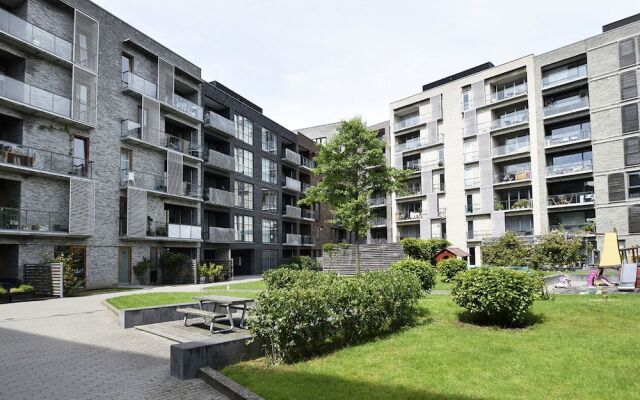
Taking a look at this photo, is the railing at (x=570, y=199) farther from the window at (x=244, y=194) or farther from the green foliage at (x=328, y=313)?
the green foliage at (x=328, y=313)

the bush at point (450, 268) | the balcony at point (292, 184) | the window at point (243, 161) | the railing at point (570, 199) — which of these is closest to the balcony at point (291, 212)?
the balcony at point (292, 184)

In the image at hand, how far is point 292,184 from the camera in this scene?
4912cm

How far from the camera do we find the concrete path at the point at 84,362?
6555 millimetres

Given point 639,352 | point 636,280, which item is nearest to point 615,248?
point 636,280

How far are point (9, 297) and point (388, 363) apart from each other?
17.7 m

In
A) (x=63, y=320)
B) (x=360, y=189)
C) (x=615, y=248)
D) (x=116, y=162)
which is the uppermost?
(x=116, y=162)

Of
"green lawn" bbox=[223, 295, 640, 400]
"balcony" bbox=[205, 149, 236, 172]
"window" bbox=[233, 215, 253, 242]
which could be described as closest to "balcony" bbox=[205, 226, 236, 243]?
"window" bbox=[233, 215, 253, 242]

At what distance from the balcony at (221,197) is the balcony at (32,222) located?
1226 centimetres

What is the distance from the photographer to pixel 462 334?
29.1 feet

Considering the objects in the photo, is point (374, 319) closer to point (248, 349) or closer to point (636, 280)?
point (248, 349)

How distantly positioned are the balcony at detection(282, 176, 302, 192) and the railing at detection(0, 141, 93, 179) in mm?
24352

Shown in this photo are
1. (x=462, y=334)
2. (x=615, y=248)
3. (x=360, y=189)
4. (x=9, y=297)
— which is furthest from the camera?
(x=360, y=189)

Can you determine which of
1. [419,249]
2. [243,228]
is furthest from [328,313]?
[419,249]

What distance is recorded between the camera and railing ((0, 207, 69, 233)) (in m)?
20.7
